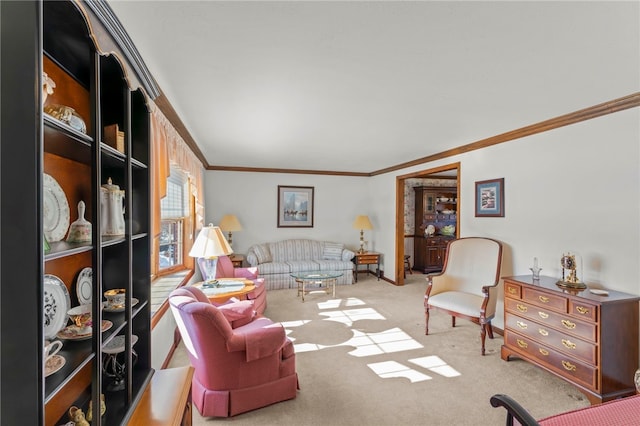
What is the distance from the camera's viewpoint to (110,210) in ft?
3.93

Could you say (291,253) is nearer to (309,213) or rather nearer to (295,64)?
(309,213)

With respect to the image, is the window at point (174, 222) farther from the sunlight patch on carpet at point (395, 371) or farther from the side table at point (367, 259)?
the side table at point (367, 259)

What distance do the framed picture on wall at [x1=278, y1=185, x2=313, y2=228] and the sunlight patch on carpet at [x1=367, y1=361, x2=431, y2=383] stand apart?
4158 millimetres

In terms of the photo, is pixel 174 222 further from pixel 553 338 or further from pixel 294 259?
pixel 553 338

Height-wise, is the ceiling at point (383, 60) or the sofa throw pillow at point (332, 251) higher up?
the ceiling at point (383, 60)

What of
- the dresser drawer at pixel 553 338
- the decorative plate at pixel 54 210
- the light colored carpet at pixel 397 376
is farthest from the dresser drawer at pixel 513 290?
the decorative plate at pixel 54 210

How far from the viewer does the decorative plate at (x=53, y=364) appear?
2.65 feet

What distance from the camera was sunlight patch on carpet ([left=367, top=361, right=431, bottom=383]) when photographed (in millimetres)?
2580

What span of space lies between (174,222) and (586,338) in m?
4.34

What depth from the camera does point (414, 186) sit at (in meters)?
7.60

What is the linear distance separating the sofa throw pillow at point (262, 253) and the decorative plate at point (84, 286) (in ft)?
15.3

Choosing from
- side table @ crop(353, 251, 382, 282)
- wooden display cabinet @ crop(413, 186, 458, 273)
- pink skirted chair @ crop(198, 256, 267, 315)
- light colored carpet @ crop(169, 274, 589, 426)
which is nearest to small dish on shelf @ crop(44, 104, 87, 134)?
light colored carpet @ crop(169, 274, 589, 426)

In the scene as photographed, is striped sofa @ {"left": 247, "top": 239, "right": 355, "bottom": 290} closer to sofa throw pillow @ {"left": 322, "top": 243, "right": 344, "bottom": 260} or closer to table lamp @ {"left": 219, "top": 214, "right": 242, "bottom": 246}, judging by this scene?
sofa throw pillow @ {"left": 322, "top": 243, "right": 344, "bottom": 260}

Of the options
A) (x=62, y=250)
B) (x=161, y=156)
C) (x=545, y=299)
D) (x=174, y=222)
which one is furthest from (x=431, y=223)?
(x=62, y=250)
